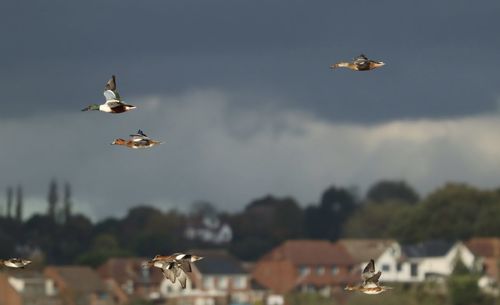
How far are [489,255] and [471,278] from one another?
23.4 metres

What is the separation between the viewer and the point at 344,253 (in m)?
198

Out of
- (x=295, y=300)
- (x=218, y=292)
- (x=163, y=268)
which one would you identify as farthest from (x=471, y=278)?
(x=163, y=268)

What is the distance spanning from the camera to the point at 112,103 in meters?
40.0

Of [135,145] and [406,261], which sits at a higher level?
[406,261]

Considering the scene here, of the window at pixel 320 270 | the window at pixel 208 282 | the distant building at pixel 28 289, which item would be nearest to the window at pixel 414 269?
the window at pixel 320 270

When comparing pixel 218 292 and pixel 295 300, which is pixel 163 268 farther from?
pixel 218 292

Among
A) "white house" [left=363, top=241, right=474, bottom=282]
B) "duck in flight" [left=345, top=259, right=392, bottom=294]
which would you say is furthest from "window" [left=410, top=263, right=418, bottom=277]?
"duck in flight" [left=345, top=259, right=392, bottom=294]

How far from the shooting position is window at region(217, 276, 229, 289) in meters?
184

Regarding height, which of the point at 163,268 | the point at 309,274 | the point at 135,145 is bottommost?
the point at 163,268

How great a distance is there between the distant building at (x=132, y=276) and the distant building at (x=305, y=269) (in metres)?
11.2

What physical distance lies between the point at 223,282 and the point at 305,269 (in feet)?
37.2

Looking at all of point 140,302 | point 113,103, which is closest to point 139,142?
point 113,103

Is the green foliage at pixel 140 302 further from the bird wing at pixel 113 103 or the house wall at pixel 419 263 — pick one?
the bird wing at pixel 113 103

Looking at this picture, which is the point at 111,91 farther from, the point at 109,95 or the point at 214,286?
the point at 214,286
